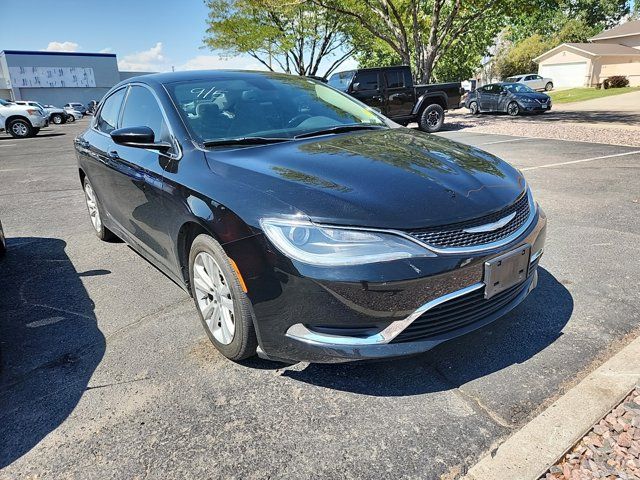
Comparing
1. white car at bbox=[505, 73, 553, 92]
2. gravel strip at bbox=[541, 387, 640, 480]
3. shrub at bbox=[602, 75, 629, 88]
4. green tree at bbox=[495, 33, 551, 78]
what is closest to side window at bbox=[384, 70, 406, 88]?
gravel strip at bbox=[541, 387, 640, 480]

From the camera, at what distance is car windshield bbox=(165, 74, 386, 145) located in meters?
3.03

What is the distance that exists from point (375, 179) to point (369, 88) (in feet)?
39.7

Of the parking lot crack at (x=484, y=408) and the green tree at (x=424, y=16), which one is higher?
the green tree at (x=424, y=16)

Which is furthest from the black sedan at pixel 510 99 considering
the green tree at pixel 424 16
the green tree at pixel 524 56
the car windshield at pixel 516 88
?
the green tree at pixel 524 56

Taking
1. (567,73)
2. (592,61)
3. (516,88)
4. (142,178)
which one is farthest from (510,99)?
(567,73)

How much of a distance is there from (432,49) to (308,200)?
18.2 m

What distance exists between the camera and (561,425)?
2.07 metres

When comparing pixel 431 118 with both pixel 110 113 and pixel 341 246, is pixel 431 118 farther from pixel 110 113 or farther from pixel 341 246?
pixel 341 246

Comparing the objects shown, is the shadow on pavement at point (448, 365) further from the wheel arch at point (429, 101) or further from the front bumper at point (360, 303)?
the wheel arch at point (429, 101)

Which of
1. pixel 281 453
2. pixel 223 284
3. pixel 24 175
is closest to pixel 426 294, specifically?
pixel 281 453

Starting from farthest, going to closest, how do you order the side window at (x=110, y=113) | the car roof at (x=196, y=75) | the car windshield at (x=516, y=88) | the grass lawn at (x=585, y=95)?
the grass lawn at (x=585, y=95) < the car windshield at (x=516, y=88) < the side window at (x=110, y=113) < the car roof at (x=196, y=75)

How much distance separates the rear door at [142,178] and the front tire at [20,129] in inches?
790

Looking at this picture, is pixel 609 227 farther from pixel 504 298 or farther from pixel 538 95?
pixel 538 95

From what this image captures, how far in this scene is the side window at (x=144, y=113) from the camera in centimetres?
312
